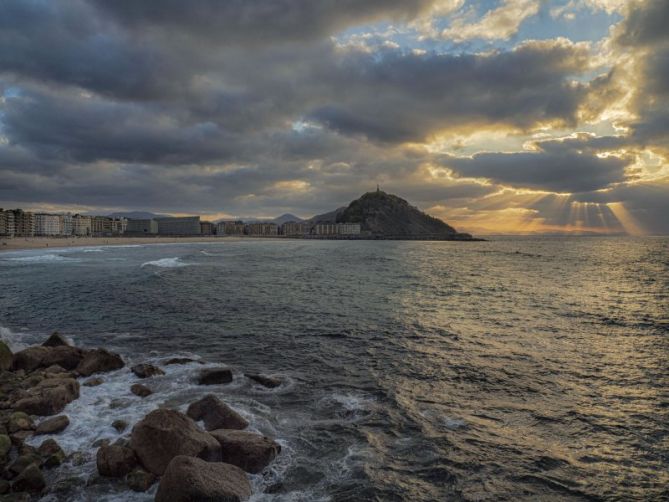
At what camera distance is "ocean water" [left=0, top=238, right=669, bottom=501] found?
8.52 m

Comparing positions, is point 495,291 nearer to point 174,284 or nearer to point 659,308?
point 659,308

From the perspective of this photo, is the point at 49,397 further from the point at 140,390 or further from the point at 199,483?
the point at 199,483

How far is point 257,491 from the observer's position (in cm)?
788

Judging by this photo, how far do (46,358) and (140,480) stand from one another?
30.1 ft

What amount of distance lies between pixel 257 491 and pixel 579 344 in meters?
18.2

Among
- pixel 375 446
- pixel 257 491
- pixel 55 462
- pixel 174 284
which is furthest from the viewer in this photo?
pixel 174 284

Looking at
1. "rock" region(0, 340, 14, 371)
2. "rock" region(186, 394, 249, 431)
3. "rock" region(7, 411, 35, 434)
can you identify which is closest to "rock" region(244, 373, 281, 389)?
→ "rock" region(186, 394, 249, 431)

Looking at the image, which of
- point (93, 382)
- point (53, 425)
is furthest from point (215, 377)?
point (53, 425)

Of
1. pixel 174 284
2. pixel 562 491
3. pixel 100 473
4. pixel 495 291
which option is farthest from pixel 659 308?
pixel 174 284

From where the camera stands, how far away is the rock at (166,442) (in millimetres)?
8227

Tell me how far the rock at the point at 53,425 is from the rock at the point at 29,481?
2.21 metres

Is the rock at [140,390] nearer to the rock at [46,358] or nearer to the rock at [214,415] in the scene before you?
the rock at [214,415]

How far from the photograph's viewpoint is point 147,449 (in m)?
8.41

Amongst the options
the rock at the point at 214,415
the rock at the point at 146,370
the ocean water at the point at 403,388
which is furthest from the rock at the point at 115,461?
the rock at the point at 146,370
